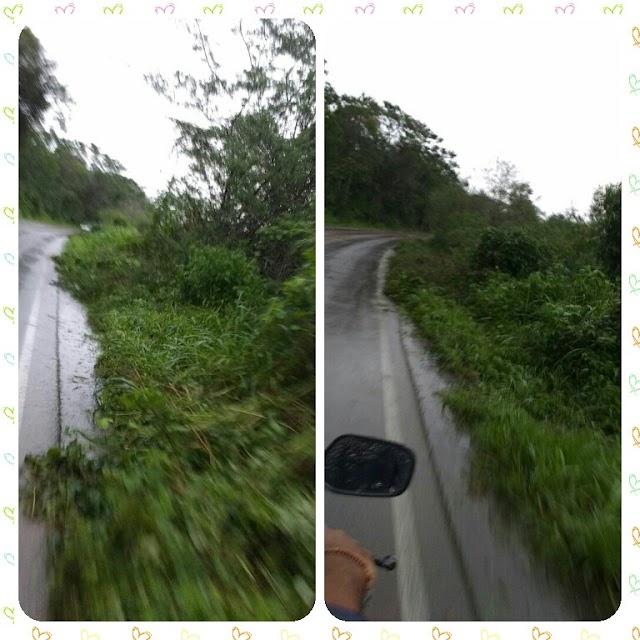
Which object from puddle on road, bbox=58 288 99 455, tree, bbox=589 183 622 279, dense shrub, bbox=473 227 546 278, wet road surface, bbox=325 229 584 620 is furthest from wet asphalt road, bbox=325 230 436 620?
puddle on road, bbox=58 288 99 455

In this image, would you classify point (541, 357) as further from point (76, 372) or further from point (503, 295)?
point (76, 372)

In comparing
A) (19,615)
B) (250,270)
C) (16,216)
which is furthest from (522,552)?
(16,216)

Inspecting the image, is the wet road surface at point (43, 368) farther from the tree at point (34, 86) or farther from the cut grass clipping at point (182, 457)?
the tree at point (34, 86)

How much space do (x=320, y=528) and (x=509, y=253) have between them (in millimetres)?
1155

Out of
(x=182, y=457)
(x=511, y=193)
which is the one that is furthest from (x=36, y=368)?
(x=511, y=193)

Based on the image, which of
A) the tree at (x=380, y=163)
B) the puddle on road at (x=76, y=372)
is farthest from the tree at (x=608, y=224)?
the puddle on road at (x=76, y=372)

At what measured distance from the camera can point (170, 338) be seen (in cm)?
223

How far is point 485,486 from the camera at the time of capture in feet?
6.45

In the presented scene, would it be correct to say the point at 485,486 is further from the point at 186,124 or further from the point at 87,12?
the point at 87,12

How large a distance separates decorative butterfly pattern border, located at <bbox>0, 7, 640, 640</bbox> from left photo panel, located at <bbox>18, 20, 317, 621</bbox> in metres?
0.04

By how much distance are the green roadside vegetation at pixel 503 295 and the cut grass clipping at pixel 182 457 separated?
1.46 ft

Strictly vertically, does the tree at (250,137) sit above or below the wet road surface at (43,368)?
above

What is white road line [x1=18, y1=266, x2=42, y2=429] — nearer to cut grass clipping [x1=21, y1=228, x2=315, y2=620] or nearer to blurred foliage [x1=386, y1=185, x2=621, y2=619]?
cut grass clipping [x1=21, y1=228, x2=315, y2=620]

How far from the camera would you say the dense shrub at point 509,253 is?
212 centimetres
